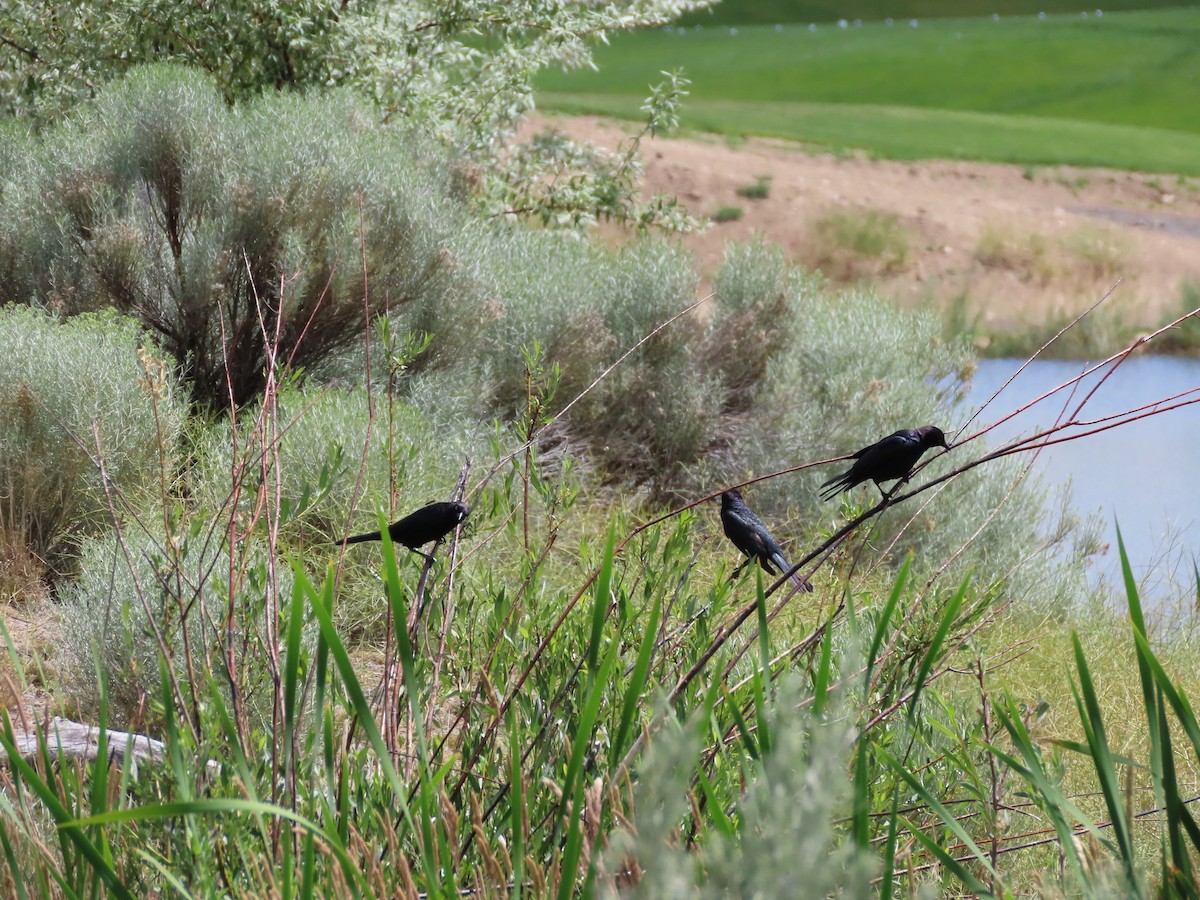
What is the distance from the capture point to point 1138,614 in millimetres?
1386

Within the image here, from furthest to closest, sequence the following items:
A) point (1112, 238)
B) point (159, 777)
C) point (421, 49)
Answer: point (1112, 238), point (421, 49), point (159, 777)

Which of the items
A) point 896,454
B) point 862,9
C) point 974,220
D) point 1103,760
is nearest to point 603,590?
point 1103,760

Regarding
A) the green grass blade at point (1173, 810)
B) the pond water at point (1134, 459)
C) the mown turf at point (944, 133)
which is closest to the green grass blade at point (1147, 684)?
the green grass blade at point (1173, 810)

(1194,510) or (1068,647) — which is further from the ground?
→ (1068,647)

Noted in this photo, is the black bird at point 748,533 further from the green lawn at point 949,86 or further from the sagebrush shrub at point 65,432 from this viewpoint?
the green lawn at point 949,86

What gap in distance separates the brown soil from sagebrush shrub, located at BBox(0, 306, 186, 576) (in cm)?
929

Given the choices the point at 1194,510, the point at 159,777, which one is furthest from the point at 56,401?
the point at 1194,510

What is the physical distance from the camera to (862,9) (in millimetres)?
54469

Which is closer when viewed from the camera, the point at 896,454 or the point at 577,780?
the point at 577,780

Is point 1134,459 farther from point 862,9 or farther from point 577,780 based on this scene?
point 862,9

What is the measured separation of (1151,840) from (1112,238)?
55.8 feet

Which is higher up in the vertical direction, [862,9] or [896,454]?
[862,9]

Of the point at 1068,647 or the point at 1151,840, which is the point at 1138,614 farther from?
the point at 1068,647

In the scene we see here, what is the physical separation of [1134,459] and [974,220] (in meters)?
9.66
